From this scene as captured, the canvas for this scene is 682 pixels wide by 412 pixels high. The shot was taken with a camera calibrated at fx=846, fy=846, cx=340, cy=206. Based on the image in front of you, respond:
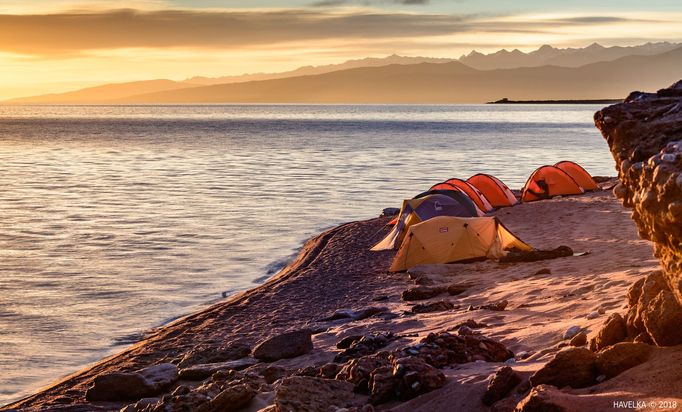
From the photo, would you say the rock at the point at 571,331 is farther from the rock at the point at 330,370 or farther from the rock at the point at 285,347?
the rock at the point at 285,347

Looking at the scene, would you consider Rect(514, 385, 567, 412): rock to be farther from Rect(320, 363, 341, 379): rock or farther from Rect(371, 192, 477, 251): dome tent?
Rect(371, 192, 477, 251): dome tent

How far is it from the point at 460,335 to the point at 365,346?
4.85ft

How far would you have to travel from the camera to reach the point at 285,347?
11.6 m

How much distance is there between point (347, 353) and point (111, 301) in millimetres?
8293

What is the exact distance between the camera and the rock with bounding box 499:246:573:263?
17.0 meters

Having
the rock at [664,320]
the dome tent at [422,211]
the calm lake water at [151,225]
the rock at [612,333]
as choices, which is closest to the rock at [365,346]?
the rock at [612,333]

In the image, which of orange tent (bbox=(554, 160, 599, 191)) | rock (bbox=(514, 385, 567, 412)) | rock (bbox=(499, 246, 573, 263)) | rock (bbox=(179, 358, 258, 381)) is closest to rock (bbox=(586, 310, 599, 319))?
rock (bbox=(514, 385, 567, 412))

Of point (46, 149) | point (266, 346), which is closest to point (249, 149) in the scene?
point (46, 149)

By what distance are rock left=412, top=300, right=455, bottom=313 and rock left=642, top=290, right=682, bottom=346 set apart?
6410 millimetres

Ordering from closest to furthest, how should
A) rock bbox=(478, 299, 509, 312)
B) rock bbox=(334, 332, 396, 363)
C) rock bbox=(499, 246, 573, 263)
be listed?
rock bbox=(334, 332, 396, 363) < rock bbox=(478, 299, 509, 312) < rock bbox=(499, 246, 573, 263)

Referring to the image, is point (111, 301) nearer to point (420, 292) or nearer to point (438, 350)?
point (420, 292)

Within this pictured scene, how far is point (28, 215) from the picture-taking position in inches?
1249

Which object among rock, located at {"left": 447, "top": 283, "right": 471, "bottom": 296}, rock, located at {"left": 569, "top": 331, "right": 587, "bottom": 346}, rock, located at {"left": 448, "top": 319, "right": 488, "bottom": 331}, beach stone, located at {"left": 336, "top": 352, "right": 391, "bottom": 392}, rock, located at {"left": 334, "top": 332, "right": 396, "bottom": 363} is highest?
rock, located at {"left": 569, "top": 331, "right": 587, "bottom": 346}

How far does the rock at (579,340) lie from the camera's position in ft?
28.6
